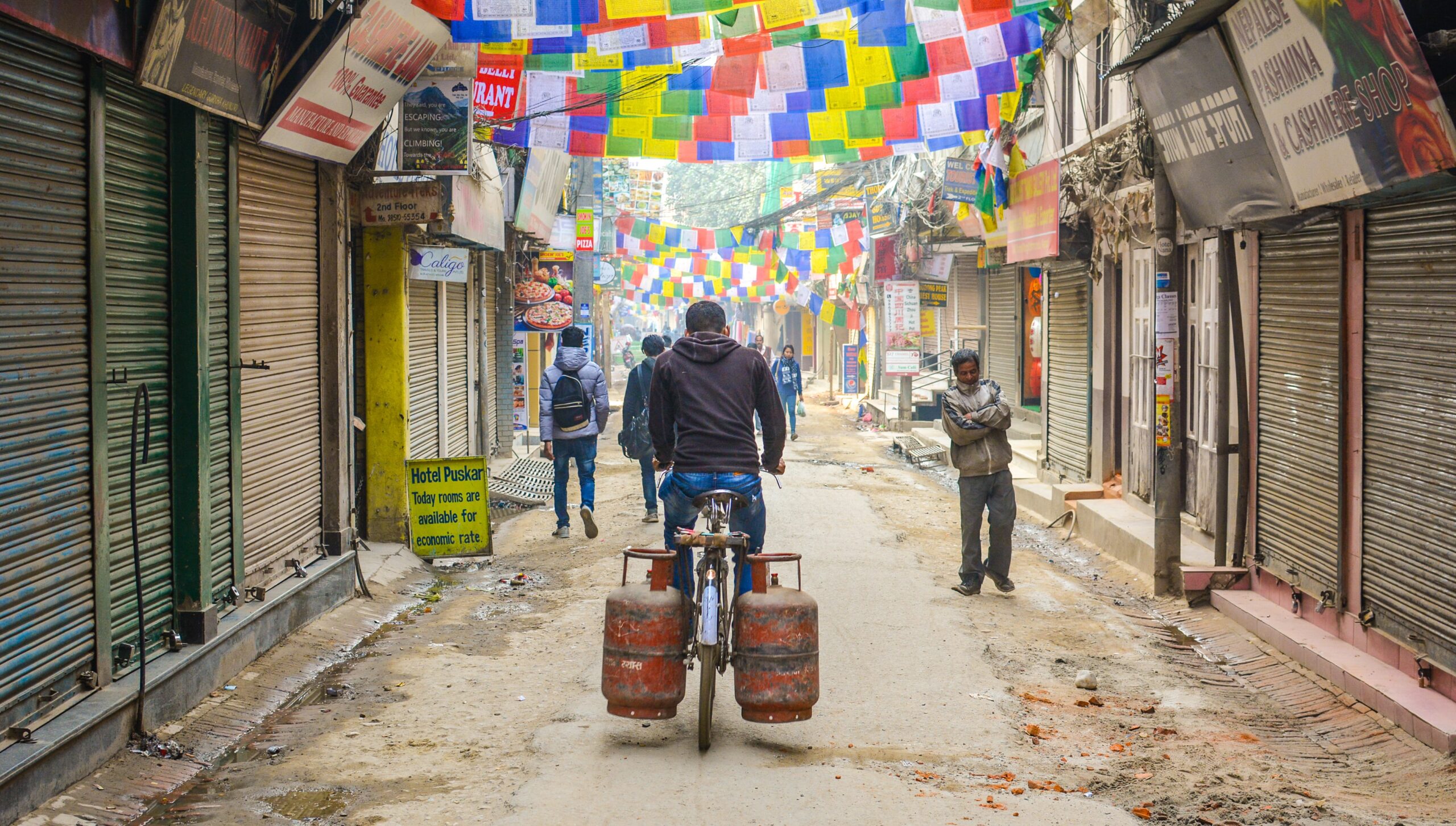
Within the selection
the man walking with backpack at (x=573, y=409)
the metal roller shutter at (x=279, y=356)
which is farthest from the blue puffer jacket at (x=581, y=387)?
the metal roller shutter at (x=279, y=356)

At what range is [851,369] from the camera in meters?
35.6

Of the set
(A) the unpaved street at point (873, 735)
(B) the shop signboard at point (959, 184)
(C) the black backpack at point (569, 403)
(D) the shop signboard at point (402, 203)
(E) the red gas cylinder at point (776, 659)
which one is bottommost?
(A) the unpaved street at point (873, 735)

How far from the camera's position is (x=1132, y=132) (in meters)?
11.1

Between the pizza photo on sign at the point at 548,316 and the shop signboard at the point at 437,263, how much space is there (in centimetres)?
799

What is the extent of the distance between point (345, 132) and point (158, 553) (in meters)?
3.54

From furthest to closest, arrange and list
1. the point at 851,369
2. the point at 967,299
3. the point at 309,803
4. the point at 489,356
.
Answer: the point at 851,369 → the point at 967,299 → the point at 489,356 → the point at 309,803

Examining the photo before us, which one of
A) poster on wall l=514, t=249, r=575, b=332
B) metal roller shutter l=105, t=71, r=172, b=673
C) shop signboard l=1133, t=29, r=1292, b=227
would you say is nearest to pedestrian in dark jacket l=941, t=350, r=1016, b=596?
shop signboard l=1133, t=29, r=1292, b=227

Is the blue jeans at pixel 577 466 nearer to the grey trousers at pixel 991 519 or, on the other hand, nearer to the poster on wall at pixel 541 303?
the grey trousers at pixel 991 519

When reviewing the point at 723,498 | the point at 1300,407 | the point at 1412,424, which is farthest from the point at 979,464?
the point at 723,498

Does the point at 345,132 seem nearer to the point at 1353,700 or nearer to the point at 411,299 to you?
the point at 411,299

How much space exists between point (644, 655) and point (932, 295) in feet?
66.8

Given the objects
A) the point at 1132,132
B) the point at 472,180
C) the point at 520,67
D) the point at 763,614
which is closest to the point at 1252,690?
the point at 763,614

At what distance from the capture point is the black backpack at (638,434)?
12.3 m

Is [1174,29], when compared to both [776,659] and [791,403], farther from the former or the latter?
[791,403]
